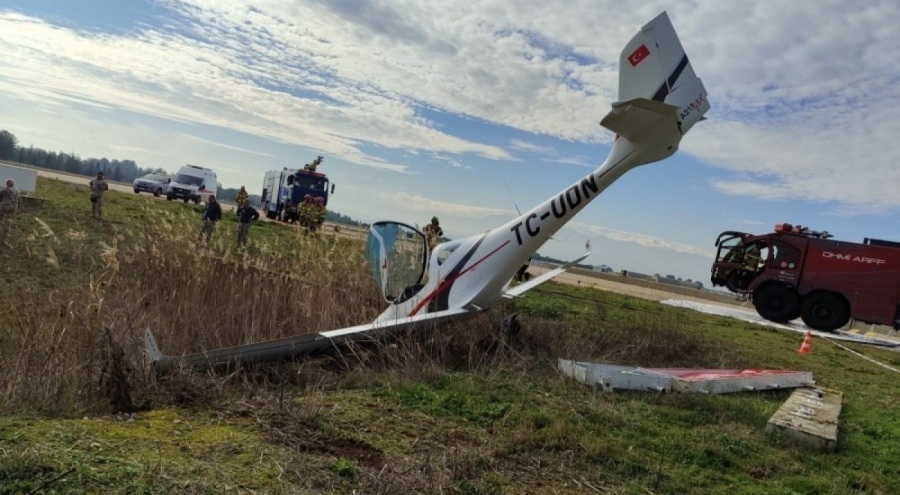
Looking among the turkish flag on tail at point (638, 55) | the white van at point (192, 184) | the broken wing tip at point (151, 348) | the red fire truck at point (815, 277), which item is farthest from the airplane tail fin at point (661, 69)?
the white van at point (192, 184)

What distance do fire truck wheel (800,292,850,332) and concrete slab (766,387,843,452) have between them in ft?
41.7

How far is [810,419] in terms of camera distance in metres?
5.48

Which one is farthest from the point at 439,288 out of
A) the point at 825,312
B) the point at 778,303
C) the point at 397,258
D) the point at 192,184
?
the point at 192,184

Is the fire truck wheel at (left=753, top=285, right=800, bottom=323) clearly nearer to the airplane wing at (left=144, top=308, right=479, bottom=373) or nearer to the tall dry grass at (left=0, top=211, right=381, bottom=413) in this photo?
the tall dry grass at (left=0, top=211, right=381, bottom=413)

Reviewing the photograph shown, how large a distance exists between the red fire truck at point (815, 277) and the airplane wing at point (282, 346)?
48.3 ft

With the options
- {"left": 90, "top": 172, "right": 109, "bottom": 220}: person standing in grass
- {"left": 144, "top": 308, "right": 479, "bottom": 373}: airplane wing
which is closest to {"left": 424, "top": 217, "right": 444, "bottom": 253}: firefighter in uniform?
{"left": 144, "top": 308, "right": 479, "bottom": 373}: airplane wing

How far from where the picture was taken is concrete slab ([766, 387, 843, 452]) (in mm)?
4910

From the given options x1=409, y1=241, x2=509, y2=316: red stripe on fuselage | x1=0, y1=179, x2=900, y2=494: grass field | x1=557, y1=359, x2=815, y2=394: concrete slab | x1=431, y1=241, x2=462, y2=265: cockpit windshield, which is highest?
x1=431, y1=241, x2=462, y2=265: cockpit windshield

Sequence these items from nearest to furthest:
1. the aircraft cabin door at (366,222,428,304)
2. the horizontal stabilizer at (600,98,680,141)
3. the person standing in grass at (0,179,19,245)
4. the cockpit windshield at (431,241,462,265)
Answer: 1. the horizontal stabilizer at (600,98,680,141)
2. the cockpit windshield at (431,241,462,265)
3. the aircraft cabin door at (366,222,428,304)
4. the person standing in grass at (0,179,19,245)

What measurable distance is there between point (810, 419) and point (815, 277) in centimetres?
1460

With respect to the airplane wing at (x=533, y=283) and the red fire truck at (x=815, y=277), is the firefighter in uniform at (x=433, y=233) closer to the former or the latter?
the airplane wing at (x=533, y=283)

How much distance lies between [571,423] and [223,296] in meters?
4.88

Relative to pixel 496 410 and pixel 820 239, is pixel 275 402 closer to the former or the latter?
pixel 496 410

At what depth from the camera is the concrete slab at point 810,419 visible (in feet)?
16.1
